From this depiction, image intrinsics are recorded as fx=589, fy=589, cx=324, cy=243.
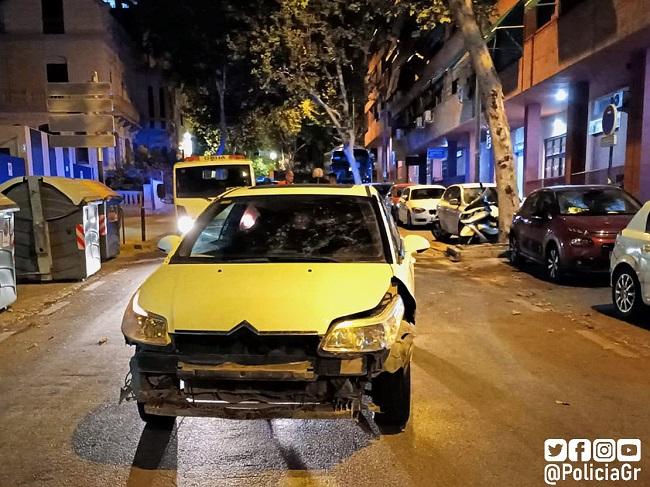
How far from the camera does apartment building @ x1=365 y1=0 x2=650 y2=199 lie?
14.4 metres

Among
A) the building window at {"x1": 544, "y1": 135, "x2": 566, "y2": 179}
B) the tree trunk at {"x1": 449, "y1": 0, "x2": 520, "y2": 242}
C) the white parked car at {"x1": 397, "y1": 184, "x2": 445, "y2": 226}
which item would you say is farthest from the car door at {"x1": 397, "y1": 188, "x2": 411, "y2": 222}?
the tree trunk at {"x1": 449, "y1": 0, "x2": 520, "y2": 242}

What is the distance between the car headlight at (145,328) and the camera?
3715mm

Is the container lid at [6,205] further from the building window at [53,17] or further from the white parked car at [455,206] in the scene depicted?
the building window at [53,17]

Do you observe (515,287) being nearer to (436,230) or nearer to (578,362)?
(578,362)

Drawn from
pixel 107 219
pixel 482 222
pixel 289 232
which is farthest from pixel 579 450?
pixel 482 222

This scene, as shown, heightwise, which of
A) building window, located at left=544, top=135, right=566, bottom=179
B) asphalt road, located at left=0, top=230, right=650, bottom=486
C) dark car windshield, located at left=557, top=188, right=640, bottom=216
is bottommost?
asphalt road, located at left=0, top=230, right=650, bottom=486

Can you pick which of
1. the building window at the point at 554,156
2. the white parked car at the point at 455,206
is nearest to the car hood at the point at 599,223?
the white parked car at the point at 455,206

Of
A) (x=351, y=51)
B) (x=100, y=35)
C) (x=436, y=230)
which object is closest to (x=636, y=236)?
(x=436, y=230)

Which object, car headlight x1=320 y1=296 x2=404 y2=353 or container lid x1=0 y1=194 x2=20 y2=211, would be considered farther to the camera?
container lid x1=0 y1=194 x2=20 y2=211

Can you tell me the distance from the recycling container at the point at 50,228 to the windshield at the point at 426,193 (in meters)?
13.0

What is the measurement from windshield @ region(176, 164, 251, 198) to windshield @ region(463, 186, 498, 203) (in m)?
6.55

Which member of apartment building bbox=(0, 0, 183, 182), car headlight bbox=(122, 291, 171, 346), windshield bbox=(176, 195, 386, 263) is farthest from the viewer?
apartment building bbox=(0, 0, 183, 182)

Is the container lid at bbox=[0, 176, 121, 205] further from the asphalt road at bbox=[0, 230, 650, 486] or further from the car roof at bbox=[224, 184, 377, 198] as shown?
the car roof at bbox=[224, 184, 377, 198]

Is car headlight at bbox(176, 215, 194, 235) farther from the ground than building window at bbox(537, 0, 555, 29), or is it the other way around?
building window at bbox(537, 0, 555, 29)
